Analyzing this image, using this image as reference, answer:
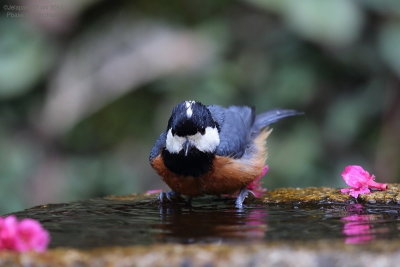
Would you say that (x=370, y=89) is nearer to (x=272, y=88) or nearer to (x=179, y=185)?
(x=272, y=88)

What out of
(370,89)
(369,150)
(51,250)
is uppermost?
(370,89)

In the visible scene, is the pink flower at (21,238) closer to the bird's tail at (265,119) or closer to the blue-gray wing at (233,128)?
the blue-gray wing at (233,128)

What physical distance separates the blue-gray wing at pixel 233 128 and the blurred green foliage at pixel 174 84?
A: 5.35 ft

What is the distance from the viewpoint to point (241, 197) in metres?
3.81

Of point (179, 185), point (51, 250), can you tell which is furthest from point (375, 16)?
point (51, 250)

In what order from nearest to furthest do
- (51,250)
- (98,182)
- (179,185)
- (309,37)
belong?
1. (51,250)
2. (179,185)
3. (309,37)
4. (98,182)

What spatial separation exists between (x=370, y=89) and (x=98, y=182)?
2774 millimetres

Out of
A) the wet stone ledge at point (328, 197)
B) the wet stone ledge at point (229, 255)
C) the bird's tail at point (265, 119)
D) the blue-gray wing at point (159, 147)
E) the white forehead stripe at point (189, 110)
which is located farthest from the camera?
the bird's tail at point (265, 119)

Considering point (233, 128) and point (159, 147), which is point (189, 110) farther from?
point (233, 128)

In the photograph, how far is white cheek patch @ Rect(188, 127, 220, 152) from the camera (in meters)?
3.90

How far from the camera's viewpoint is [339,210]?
328 cm

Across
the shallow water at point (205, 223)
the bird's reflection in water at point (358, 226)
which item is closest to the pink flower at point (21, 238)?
the shallow water at point (205, 223)

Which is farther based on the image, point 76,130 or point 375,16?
point 76,130

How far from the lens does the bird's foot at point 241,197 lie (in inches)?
143
